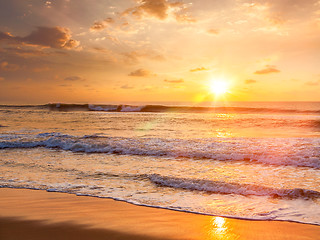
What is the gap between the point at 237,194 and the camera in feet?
18.0

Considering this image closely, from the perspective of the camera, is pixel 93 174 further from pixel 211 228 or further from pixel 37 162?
pixel 211 228

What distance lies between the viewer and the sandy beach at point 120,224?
356cm

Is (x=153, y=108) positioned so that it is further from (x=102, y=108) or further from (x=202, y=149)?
(x=202, y=149)

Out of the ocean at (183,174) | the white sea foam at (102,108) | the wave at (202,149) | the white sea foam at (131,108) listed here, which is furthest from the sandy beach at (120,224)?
the white sea foam at (102,108)

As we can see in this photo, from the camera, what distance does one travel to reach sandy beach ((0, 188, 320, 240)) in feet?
11.7

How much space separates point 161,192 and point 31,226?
268 centimetres

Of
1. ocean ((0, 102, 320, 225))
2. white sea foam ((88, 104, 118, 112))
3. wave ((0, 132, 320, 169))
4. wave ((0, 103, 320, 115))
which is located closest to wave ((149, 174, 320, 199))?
ocean ((0, 102, 320, 225))

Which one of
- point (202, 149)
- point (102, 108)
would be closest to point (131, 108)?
point (102, 108)

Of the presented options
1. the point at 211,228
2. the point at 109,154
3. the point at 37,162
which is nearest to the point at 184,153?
the point at 109,154

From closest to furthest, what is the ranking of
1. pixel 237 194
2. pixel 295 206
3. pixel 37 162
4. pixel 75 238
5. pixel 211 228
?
1. pixel 75 238
2. pixel 211 228
3. pixel 295 206
4. pixel 237 194
5. pixel 37 162

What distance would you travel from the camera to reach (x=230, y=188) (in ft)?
18.8

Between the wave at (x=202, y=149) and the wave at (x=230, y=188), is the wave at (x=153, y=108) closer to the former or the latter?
the wave at (x=202, y=149)

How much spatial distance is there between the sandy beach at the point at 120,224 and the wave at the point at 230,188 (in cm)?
145

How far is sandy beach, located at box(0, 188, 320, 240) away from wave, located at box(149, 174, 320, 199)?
1448mm
